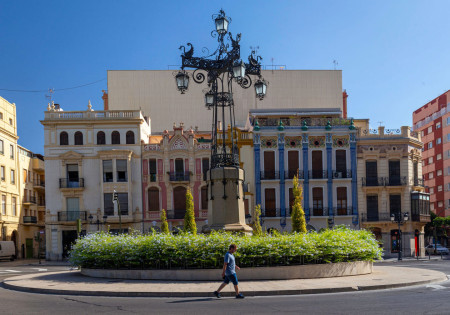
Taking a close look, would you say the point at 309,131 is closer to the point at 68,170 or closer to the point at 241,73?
the point at 68,170

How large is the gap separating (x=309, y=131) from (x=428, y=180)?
4061cm

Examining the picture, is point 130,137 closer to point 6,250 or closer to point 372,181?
point 6,250

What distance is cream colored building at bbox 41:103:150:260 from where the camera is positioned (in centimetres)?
5128

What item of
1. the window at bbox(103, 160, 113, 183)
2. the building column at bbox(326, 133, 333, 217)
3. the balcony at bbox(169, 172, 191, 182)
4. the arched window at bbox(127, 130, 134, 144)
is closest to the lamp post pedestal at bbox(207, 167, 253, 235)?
the balcony at bbox(169, 172, 191, 182)

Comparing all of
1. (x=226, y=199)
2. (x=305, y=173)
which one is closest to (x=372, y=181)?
(x=305, y=173)

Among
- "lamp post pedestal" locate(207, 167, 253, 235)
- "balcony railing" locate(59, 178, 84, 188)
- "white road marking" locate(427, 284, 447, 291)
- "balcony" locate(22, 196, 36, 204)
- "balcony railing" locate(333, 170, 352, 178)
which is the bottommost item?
"white road marking" locate(427, 284, 447, 291)

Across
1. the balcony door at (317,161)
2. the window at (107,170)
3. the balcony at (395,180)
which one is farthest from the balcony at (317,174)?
the window at (107,170)

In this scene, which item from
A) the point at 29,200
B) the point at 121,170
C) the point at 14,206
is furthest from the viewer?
the point at 29,200

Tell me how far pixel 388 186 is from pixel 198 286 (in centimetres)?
3768

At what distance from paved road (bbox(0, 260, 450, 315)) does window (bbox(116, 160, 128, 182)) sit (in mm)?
34696

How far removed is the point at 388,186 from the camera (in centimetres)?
5191

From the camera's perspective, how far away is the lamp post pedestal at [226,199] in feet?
66.5

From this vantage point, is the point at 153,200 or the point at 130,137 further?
the point at 153,200

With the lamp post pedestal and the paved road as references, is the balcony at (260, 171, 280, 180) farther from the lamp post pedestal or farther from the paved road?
the paved road
